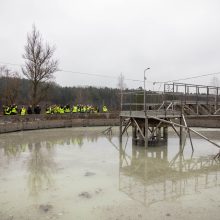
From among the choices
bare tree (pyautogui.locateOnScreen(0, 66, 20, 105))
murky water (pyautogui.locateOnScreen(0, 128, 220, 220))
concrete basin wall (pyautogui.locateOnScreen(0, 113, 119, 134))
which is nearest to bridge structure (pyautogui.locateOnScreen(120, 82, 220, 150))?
murky water (pyautogui.locateOnScreen(0, 128, 220, 220))

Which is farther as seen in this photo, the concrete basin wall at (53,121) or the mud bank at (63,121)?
the mud bank at (63,121)

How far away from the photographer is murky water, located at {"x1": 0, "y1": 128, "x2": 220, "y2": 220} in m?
6.29

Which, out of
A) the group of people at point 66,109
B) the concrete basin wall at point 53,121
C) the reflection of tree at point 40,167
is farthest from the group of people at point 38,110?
the reflection of tree at point 40,167

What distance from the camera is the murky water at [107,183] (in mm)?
6285

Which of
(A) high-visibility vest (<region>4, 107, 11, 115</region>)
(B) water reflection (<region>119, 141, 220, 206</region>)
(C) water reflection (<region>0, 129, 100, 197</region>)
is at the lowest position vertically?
(B) water reflection (<region>119, 141, 220, 206</region>)

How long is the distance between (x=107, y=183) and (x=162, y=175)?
2283mm

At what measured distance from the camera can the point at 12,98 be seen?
38.4 metres

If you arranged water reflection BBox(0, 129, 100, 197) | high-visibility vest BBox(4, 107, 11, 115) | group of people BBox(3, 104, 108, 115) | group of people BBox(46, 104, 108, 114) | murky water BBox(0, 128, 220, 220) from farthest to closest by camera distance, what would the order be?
group of people BBox(46, 104, 108, 114)
group of people BBox(3, 104, 108, 115)
high-visibility vest BBox(4, 107, 11, 115)
water reflection BBox(0, 129, 100, 197)
murky water BBox(0, 128, 220, 220)

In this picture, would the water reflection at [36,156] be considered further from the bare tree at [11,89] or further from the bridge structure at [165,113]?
the bare tree at [11,89]

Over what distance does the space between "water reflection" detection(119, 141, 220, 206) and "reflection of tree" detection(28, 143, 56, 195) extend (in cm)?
249

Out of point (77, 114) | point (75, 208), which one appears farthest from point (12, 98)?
point (75, 208)

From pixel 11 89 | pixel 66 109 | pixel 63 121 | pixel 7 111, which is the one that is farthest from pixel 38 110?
pixel 11 89

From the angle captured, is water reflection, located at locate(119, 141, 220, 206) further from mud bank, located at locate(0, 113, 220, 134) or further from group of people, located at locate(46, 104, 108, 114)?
group of people, located at locate(46, 104, 108, 114)

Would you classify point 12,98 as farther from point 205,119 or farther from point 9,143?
point 205,119
